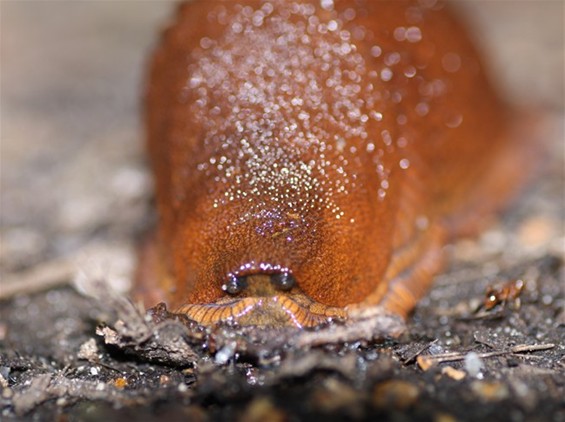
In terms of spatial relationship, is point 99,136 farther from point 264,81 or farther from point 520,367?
point 520,367

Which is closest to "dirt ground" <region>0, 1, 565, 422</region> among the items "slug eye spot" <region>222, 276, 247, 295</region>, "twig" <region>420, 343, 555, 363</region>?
"twig" <region>420, 343, 555, 363</region>

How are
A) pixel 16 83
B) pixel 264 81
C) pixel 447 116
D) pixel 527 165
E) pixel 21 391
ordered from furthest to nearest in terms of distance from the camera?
1. pixel 16 83
2. pixel 527 165
3. pixel 447 116
4. pixel 264 81
5. pixel 21 391

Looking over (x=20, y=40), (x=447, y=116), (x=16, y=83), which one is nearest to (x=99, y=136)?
(x=16, y=83)

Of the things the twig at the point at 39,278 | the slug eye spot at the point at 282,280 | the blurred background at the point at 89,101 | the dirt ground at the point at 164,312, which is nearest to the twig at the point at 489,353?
the dirt ground at the point at 164,312

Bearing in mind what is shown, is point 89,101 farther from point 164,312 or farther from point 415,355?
point 415,355

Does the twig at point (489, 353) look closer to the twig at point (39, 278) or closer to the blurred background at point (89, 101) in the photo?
the blurred background at point (89, 101)

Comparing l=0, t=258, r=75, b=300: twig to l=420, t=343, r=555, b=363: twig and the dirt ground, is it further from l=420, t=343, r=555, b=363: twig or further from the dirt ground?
l=420, t=343, r=555, b=363: twig
